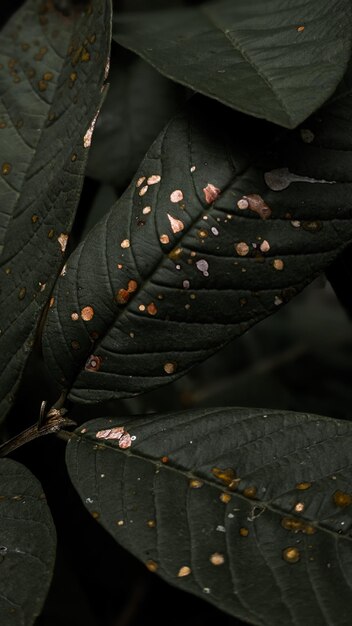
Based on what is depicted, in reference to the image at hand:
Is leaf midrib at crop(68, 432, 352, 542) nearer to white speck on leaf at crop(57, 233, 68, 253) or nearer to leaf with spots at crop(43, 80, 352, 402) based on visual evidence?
leaf with spots at crop(43, 80, 352, 402)

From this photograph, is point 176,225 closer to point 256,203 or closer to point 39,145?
point 256,203

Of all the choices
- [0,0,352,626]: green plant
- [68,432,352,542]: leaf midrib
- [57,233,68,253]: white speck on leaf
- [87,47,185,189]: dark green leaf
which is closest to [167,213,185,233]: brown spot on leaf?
[0,0,352,626]: green plant

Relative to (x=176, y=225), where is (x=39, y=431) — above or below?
below

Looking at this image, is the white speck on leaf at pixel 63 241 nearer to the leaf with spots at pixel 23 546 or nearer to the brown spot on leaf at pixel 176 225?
the brown spot on leaf at pixel 176 225

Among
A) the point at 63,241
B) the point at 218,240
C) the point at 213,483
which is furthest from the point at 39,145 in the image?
the point at 213,483

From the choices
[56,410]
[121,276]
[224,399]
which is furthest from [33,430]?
[224,399]

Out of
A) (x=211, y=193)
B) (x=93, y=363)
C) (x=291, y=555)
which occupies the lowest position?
(x=291, y=555)
